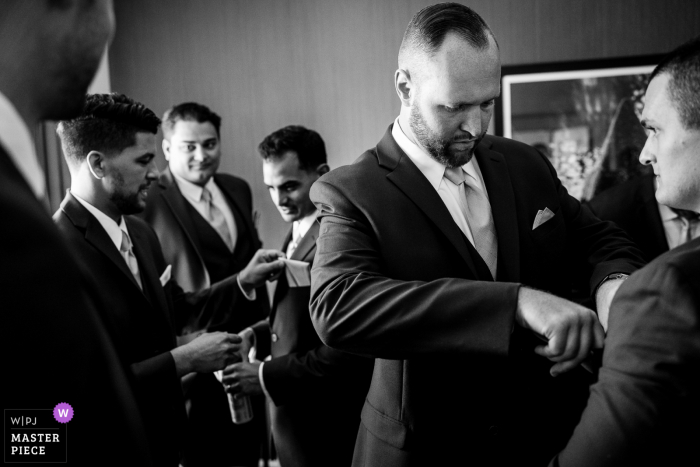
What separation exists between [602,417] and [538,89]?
3590 mm

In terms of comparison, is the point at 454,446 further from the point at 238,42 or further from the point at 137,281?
the point at 238,42

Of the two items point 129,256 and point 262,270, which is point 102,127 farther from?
point 262,270

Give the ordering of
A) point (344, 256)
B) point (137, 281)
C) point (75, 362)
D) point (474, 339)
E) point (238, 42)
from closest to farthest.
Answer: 1. point (75, 362)
2. point (474, 339)
3. point (344, 256)
4. point (137, 281)
5. point (238, 42)

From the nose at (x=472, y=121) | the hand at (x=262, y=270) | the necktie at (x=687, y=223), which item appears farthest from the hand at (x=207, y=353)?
the necktie at (x=687, y=223)

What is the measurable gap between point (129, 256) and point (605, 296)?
5.23 ft

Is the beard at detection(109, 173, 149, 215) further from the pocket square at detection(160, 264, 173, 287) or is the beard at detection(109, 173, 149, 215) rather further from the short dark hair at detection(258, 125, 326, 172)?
the short dark hair at detection(258, 125, 326, 172)

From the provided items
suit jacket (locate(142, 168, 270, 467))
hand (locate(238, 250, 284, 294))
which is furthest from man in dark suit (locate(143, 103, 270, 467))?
hand (locate(238, 250, 284, 294))

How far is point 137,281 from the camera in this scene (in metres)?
2.14

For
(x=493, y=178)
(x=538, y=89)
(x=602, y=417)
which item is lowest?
(x=602, y=417)

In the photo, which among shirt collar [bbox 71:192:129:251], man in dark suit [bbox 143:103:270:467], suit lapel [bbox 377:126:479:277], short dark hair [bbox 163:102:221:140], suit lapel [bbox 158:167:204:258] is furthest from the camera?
short dark hair [bbox 163:102:221:140]

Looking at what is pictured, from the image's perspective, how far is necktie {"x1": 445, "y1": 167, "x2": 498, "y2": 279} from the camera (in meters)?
1.47

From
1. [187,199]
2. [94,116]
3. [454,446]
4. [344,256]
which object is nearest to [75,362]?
[344,256]

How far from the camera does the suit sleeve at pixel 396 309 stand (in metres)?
1.15

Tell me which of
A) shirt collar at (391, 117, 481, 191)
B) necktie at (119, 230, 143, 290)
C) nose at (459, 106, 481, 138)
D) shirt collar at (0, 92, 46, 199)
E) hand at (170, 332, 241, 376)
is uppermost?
nose at (459, 106, 481, 138)
